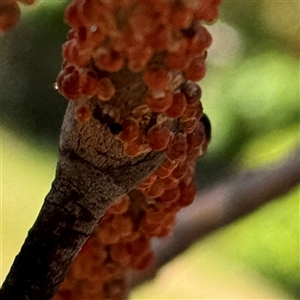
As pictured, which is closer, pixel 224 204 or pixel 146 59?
pixel 146 59

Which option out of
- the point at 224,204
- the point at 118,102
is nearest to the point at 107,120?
the point at 118,102

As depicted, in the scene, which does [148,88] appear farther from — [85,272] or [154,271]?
[154,271]

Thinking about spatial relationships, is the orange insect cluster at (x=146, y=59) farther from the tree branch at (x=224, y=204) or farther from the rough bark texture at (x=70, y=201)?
the tree branch at (x=224, y=204)

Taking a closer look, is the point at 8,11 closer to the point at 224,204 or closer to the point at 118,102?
the point at 118,102

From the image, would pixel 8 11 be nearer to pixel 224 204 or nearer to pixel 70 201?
pixel 70 201

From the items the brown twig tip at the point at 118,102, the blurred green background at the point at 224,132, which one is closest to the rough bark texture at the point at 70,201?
the brown twig tip at the point at 118,102

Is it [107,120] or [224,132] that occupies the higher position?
[224,132]

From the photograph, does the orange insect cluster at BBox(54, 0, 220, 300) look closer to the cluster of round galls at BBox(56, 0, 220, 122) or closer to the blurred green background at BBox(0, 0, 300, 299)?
the cluster of round galls at BBox(56, 0, 220, 122)

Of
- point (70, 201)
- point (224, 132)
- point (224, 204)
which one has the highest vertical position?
point (224, 132)
